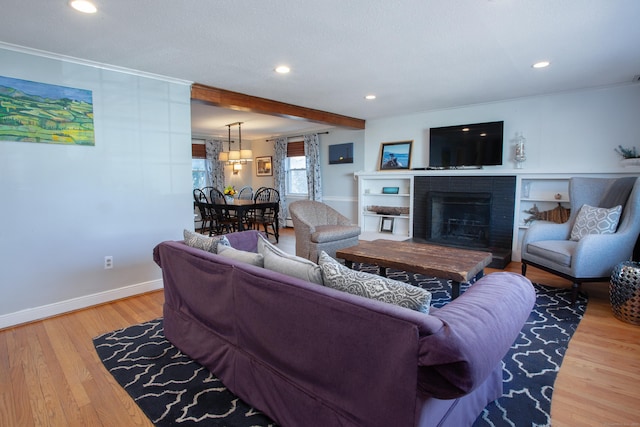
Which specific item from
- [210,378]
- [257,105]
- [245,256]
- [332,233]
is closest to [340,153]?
[257,105]

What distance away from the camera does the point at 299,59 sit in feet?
9.48

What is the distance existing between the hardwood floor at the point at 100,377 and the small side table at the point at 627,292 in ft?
0.26

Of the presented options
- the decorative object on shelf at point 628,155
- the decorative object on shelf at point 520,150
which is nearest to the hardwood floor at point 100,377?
the decorative object on shelf at point 628,155

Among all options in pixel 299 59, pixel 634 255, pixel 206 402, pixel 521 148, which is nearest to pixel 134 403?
pixel 206 402

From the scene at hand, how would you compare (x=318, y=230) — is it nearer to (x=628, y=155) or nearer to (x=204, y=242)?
(x=204, y=242)

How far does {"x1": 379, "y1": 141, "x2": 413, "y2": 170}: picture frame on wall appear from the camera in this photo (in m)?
5.55

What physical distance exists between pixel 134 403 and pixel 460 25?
3004mm

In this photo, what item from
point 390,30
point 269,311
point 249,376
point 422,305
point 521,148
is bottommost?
point 249,376

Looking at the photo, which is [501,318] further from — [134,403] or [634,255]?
[634,255]

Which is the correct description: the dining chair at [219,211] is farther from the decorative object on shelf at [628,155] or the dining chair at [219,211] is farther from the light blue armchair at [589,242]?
the decorative object on shelf at [628,155]

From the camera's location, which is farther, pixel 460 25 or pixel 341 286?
pixel 460 25

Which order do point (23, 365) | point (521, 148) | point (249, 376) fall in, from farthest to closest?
point (521, 148) < point (23, 365) < point (249, 376)

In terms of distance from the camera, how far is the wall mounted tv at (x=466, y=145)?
182 inches

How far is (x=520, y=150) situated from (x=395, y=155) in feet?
6.16
